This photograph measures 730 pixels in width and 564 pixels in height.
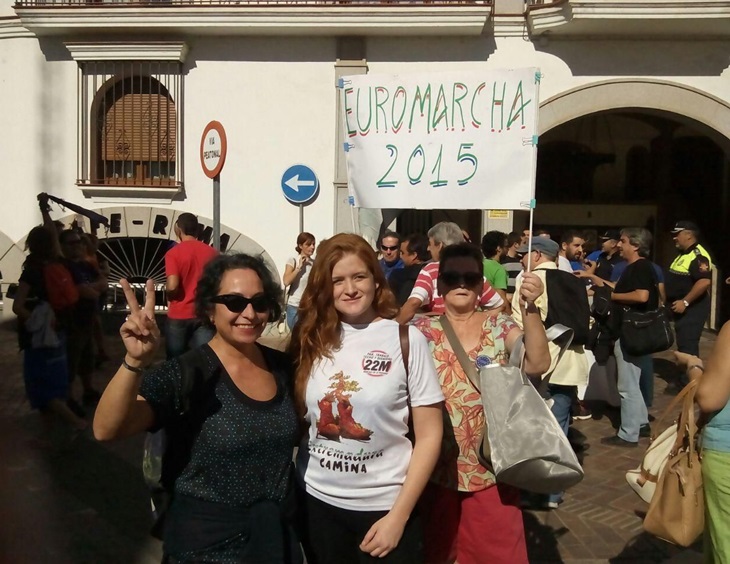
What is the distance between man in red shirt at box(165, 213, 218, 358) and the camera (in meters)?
6.36

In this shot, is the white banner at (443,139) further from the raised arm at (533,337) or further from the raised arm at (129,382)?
the raised arm at (129,382)

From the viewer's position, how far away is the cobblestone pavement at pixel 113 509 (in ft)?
14.1

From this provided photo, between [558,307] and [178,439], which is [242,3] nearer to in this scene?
[558,307]

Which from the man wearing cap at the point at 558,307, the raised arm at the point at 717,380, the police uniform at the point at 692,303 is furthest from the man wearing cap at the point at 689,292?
the raised arm at the point at 717,380

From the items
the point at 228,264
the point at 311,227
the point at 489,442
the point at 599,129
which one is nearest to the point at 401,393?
the point at 489,442

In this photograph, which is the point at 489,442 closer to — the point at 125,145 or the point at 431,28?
the point at 431,28

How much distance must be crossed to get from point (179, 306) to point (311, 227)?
5.38 metres

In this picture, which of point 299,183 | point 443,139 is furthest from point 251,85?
point 443,139

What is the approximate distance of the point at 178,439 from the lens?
237cm

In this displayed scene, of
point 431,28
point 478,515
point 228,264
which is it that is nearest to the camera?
point 228,264

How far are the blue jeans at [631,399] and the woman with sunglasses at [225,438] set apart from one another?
4670mm

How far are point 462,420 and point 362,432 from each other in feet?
2.11

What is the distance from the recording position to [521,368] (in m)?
2.96

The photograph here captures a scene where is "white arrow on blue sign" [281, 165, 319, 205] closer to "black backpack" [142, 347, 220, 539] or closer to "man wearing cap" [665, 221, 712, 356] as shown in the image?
"man wearing cap" [665, 221, 712, 356]
